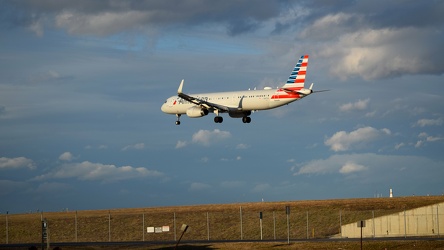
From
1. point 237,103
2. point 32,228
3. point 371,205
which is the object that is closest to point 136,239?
point 32,228

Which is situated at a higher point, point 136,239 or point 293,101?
point 293,101

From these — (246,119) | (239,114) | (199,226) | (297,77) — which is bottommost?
(199,226)

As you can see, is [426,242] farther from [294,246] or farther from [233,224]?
[233,224]

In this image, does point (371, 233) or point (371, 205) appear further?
point (371, 205)

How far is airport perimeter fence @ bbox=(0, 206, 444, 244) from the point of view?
239 feet

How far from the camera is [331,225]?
2904 inches

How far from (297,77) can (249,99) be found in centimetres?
561

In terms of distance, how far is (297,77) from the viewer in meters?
82.7

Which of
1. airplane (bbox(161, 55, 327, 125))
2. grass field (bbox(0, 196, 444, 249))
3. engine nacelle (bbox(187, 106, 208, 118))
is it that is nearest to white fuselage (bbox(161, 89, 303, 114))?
airplane (bbox(161, 55, 327, 125))

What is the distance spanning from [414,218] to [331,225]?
943 centimetres

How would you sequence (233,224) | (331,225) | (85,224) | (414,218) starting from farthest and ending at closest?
(85,224)
(233,224)
(331,225)
(414,218)

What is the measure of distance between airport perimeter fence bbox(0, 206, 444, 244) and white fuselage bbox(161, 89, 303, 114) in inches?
420

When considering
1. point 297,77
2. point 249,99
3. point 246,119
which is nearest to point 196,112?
point 246,119

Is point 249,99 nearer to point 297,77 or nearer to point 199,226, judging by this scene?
point 297,77
